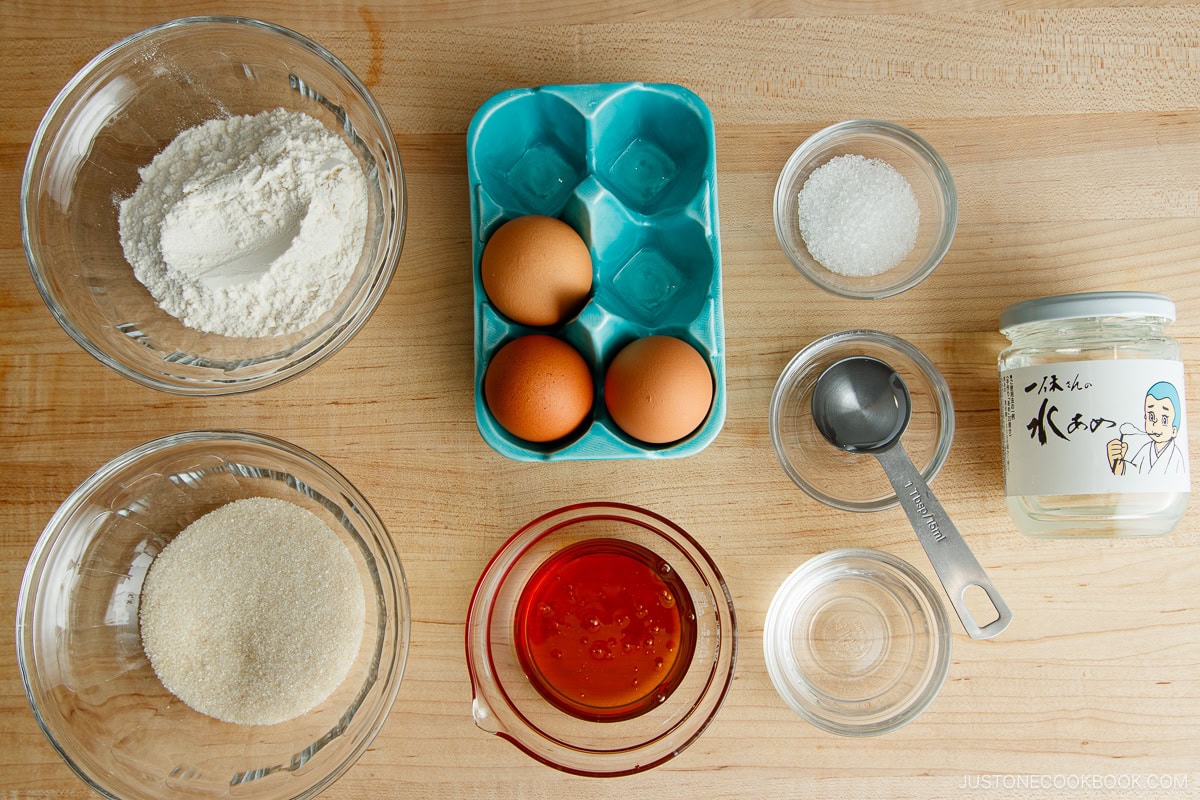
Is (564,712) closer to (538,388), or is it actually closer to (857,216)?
(538,388)

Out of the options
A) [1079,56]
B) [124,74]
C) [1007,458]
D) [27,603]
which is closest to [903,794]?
[1007,458]

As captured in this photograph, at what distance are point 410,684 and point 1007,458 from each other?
869 millimetres

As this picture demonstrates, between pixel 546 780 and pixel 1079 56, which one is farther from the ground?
pixel 1079 56

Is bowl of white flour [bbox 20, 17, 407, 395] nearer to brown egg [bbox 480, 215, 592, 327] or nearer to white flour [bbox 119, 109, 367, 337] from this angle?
white flour [bbox 119, 109, 367, 337]

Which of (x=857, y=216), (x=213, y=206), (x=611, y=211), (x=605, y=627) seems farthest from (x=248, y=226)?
(x=857, y=216)

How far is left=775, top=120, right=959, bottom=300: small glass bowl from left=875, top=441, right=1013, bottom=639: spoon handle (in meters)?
0.26

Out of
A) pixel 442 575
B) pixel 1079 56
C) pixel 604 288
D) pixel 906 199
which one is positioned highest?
pixel 1079 56

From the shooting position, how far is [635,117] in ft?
3.34

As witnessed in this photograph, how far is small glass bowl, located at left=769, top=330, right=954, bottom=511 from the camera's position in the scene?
1007mm

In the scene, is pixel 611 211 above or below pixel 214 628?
above

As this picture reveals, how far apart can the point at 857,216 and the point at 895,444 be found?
32 centimetres

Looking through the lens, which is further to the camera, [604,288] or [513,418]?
[604,288]

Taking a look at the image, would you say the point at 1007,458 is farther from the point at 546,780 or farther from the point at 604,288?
the point at 546,780

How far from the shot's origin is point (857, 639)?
1063 mm
